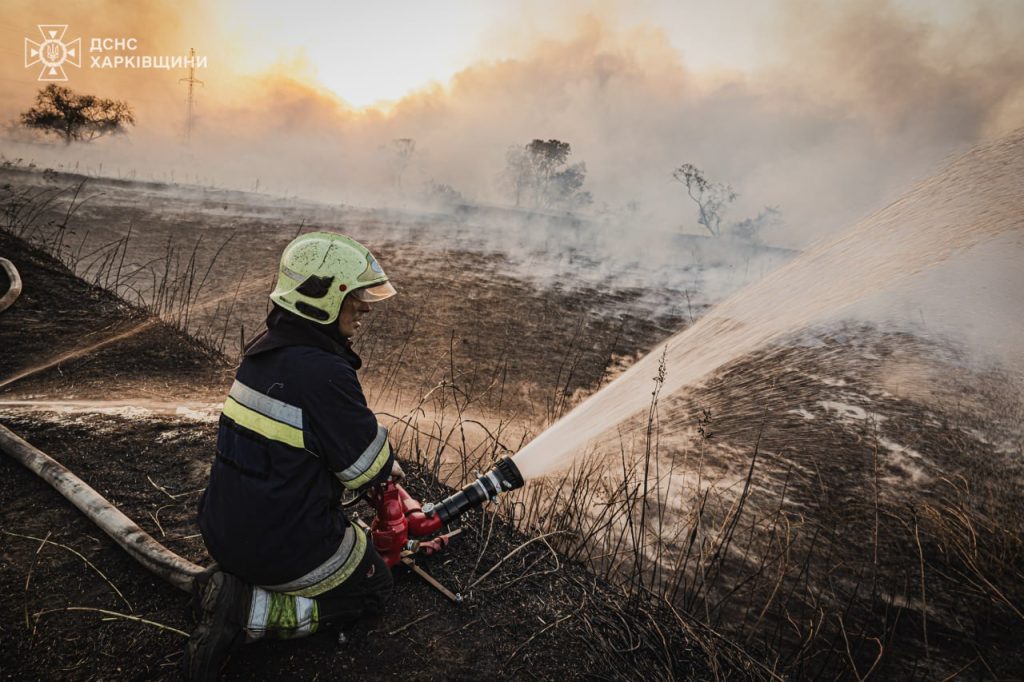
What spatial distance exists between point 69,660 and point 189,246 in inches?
490

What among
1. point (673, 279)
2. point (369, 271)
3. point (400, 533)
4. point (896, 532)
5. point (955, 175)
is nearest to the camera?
point (369, 271)

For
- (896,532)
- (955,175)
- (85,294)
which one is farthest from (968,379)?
(85,294)

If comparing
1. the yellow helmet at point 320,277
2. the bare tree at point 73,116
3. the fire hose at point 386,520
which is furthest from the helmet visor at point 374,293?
the bare tree at point 73,116

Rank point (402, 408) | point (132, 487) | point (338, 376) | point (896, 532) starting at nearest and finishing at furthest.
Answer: point (338, 376) < point (132, 487) < point (896, 532) < point (402, 408)

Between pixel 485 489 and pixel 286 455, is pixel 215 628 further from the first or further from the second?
pixel 485 489

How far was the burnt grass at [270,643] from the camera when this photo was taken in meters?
2.23

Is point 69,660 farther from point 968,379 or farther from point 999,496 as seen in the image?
point 968,379

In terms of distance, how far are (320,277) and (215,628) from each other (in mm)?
1437

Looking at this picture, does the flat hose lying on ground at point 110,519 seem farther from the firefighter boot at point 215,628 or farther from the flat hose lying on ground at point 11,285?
the flat hose lying on ground at point 11,285

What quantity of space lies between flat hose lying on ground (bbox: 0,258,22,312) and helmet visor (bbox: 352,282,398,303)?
617cm

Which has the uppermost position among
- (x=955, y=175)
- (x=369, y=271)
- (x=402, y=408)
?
(x=955, y=175)

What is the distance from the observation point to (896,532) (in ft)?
12.5

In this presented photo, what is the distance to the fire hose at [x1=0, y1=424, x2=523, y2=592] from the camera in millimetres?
2518

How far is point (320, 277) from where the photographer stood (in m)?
2.22
